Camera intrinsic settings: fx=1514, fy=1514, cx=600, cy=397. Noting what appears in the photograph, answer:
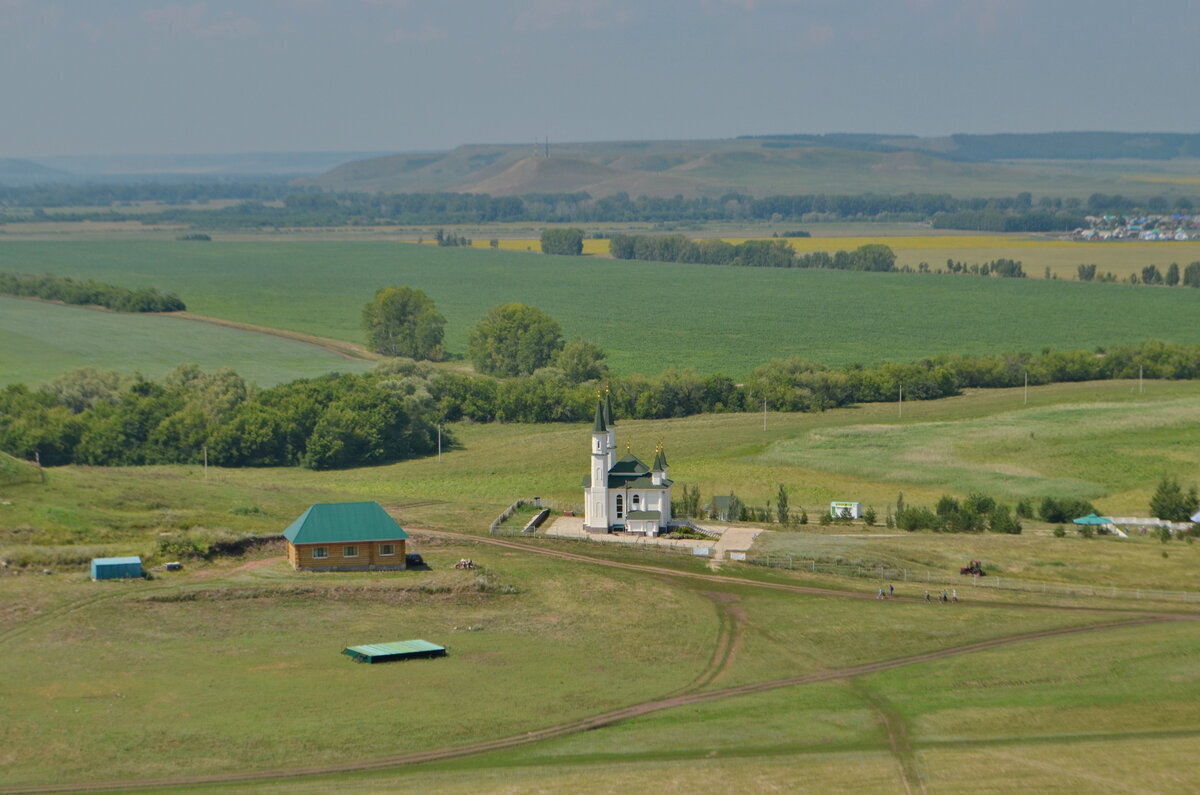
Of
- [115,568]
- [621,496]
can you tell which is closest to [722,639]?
[621,496]

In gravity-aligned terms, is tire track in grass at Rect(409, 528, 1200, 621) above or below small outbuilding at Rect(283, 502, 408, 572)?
below

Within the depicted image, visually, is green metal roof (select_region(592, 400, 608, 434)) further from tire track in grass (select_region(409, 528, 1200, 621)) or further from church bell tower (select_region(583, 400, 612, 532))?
tire track in grass (select_region(409, 528, 1200, 621))

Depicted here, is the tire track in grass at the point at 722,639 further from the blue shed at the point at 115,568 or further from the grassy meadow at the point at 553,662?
the blue shed at the point at 115,568

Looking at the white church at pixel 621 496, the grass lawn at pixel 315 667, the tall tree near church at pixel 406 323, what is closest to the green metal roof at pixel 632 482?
the white church at pixel 621 496

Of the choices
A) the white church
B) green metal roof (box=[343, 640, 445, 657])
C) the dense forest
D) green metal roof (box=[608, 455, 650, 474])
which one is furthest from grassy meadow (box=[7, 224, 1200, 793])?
green metal roof (box=[608, 455, 650, 474])

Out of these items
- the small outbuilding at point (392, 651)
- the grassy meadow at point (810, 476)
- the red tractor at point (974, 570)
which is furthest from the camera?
the grassy meadow at point (810, 476)

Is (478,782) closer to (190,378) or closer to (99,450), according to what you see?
(99,450)

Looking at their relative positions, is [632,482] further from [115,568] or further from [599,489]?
[115,568]
